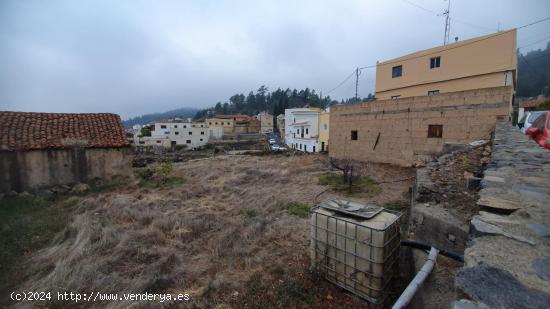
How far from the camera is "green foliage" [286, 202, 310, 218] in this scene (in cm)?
601

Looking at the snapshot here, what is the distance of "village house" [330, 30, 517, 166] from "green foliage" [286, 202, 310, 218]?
6.25 meters

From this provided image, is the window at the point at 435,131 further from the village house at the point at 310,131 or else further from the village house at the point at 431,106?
the village house at the point at 310,131

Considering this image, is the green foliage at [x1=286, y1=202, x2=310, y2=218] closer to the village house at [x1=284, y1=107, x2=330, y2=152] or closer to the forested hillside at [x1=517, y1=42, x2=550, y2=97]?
the village house at [x1=284, y1=107, x2=330, y2=152]

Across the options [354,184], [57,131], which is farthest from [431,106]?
[57,131]

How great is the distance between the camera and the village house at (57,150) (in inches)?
336

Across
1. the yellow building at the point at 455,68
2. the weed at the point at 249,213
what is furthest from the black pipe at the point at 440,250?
the yellow building at the point at 455,68

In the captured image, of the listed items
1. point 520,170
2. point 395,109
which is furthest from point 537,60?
point 520,170

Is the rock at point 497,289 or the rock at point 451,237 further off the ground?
the rock at point 497,289

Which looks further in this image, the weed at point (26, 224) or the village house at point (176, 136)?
the village house at point (176, 136)

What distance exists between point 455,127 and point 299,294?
982 centimetres

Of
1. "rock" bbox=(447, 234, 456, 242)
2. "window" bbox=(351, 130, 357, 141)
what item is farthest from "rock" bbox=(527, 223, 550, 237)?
"window" bbox=(351, 130, 357, 141)

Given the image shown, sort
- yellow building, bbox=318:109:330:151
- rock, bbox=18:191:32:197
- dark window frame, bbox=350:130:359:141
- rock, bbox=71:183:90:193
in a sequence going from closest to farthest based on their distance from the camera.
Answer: rock, bbox=18:191:32:197 → rock, bbox=71:183:90:193 → dark window frame, bbox=350:130:359:141 → yellow building, bbox=318:109:330:151

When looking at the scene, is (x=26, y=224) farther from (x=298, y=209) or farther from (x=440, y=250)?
(x=440, y=250)

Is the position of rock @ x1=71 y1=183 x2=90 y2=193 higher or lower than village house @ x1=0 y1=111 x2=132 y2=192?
lower
